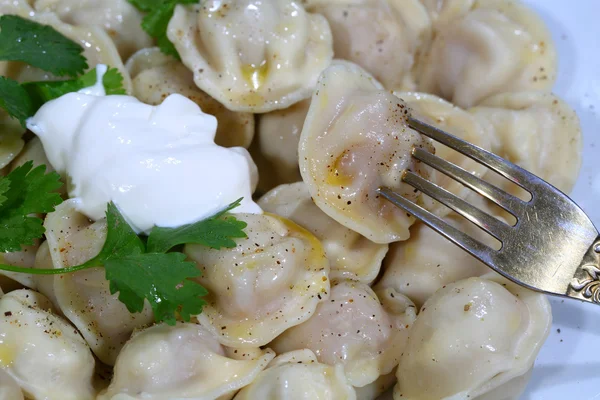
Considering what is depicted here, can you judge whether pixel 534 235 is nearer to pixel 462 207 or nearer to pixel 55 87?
pixel 462 207

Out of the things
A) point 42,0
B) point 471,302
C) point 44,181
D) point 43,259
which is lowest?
point 43,259

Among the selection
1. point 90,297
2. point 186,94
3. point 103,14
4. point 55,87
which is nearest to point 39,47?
point 55,87

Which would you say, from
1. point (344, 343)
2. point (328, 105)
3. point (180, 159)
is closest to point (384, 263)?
point (344, 343)

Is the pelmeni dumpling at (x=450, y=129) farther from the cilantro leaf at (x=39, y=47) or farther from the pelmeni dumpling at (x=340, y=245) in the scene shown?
the cilantro leaf at (x=39, y=47)

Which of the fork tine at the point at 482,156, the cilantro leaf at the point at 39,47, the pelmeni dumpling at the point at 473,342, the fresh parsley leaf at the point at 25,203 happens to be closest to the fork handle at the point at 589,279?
the pelmeni dumpling at the point at 473,342

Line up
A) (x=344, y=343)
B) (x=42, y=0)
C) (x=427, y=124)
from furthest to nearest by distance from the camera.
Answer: (x=42, y=0)
(x=427, y=124)
(x=344, y=343)

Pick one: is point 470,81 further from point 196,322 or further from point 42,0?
point 42,0

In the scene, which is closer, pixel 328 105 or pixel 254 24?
pixel 328 105
